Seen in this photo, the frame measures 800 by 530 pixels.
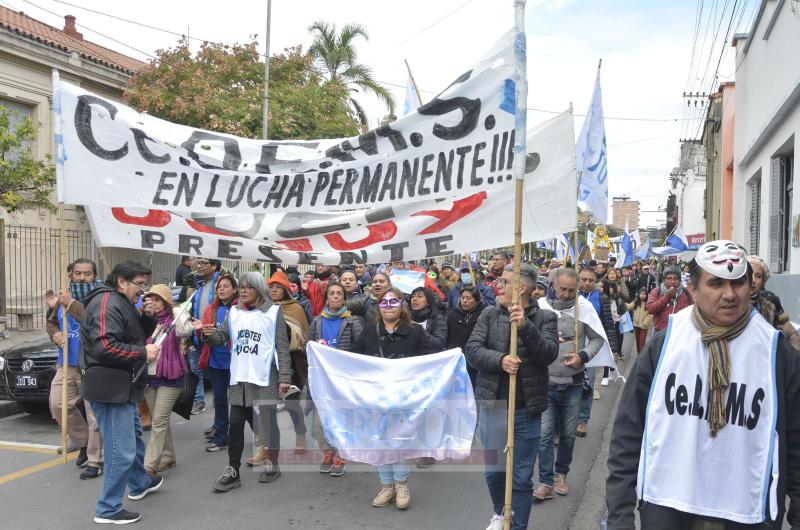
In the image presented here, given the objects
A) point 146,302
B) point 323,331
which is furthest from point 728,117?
point 146,302

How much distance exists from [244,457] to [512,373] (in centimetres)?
353

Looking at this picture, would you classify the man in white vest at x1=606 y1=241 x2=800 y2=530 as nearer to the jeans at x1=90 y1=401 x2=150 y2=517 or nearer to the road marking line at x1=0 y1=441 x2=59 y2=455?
the jeans at x1=90 y1=401 x2=150 y2=517

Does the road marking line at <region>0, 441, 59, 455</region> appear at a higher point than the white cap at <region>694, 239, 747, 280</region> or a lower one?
lower

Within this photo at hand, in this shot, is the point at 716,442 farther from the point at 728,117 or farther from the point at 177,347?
the point at 728,117

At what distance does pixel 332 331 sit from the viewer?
620 cm

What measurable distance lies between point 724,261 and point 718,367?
383mm

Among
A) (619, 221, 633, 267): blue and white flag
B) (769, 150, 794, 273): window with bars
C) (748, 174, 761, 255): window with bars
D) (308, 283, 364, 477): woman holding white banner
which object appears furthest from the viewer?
(619, 221, 633, 267): blue and white flag

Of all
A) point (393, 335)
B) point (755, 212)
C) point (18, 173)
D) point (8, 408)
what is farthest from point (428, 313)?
point (755, 212)

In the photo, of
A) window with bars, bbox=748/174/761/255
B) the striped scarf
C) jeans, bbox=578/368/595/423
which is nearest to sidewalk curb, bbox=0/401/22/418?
jeans, bbox=578/368/595/423

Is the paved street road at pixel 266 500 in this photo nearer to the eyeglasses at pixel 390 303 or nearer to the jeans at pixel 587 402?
the jeans at pixel 587 402

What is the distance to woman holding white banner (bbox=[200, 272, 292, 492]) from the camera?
545 cm

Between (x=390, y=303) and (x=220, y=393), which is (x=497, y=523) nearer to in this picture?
(x=390, y=303)

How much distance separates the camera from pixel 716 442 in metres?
2.42

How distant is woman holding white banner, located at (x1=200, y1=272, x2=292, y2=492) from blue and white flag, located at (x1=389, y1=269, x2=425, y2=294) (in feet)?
8.29
